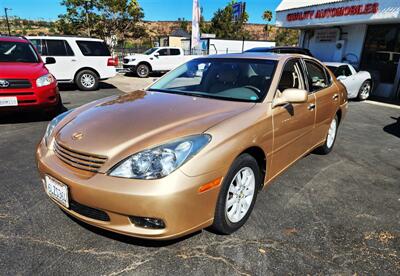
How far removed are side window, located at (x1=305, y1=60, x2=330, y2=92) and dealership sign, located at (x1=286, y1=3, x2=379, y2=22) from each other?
8.09m

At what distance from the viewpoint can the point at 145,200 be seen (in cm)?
207

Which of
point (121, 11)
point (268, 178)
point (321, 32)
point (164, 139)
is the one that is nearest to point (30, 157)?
point (164, 139)

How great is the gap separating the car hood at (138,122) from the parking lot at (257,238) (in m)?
0.81

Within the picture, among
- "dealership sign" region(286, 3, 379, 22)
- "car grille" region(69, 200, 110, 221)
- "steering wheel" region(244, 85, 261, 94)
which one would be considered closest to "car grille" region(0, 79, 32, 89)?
"car grille" region(69, 200, 110, 221)

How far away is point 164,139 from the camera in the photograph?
2297 mm

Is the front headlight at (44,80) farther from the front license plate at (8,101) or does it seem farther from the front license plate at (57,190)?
the front license plate at (57,190)

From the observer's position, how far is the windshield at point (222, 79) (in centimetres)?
324

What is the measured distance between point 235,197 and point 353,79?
30.1 feet

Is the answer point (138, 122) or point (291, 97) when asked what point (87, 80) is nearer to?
point (138, 122)

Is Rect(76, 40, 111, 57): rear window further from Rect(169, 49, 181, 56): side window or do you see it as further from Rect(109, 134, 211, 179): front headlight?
Rect(109, 134, 211, 179): front headlight

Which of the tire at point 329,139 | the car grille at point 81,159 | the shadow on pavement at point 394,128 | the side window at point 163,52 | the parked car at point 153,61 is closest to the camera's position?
the car grille at point 81,159

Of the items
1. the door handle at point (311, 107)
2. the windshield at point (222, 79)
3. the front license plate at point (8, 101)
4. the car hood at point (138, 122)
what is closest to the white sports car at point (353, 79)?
the door handle at point (311, 107)

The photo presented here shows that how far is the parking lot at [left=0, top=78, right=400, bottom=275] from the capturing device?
2.36 m

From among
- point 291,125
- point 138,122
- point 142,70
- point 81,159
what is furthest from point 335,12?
point 81,159
